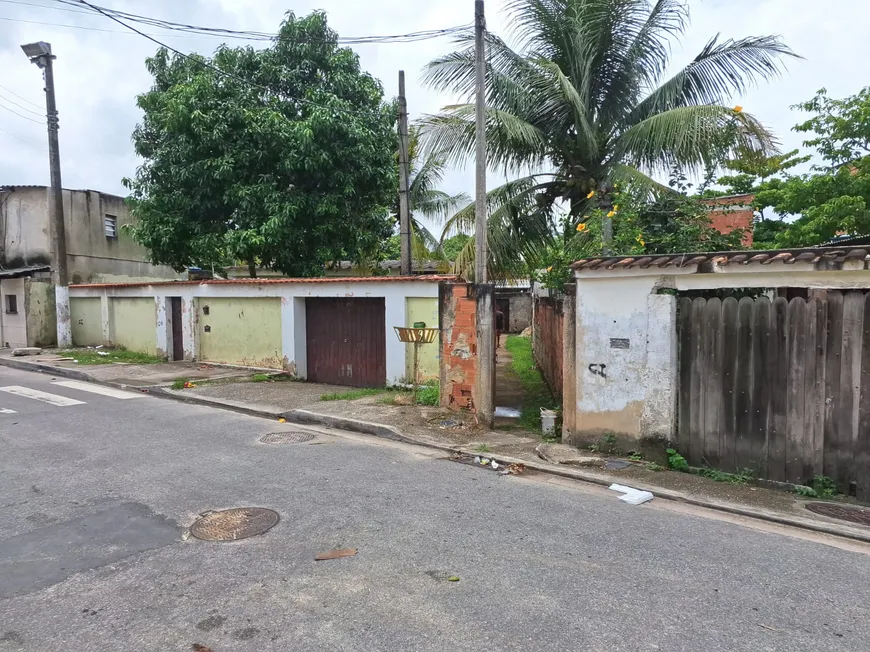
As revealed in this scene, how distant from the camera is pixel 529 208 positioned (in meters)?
11.1

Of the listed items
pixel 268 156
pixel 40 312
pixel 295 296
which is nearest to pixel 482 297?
pixel 295 296

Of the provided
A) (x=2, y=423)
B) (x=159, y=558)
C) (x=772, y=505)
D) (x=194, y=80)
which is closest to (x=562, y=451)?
(x=772, y=505)

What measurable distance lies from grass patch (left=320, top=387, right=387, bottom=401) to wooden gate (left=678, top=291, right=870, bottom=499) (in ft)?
19.6

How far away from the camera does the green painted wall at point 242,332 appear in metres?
13.1

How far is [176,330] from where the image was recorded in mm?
15586

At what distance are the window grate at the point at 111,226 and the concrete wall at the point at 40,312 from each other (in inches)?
130

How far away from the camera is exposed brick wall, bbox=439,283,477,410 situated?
27.3ft

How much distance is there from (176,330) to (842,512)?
50.1 ft

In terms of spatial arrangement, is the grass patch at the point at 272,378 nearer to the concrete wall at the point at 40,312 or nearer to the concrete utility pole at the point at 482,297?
the concrete utility pole at the point at 482,297

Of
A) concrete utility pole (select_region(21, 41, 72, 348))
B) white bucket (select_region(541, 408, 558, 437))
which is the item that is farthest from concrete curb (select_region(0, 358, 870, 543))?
concrete utility pole (select_region(21, 41, 72, 348))

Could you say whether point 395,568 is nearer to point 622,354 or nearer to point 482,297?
point 622,354

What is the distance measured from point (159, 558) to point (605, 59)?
10914 millimetres

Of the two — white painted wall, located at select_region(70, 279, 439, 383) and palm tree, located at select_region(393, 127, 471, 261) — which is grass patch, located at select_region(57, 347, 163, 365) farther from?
palm tree, located at select_region(393, 127, 471, 261)

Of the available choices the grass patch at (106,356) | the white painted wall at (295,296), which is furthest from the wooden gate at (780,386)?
the grass patch at (106,356)
